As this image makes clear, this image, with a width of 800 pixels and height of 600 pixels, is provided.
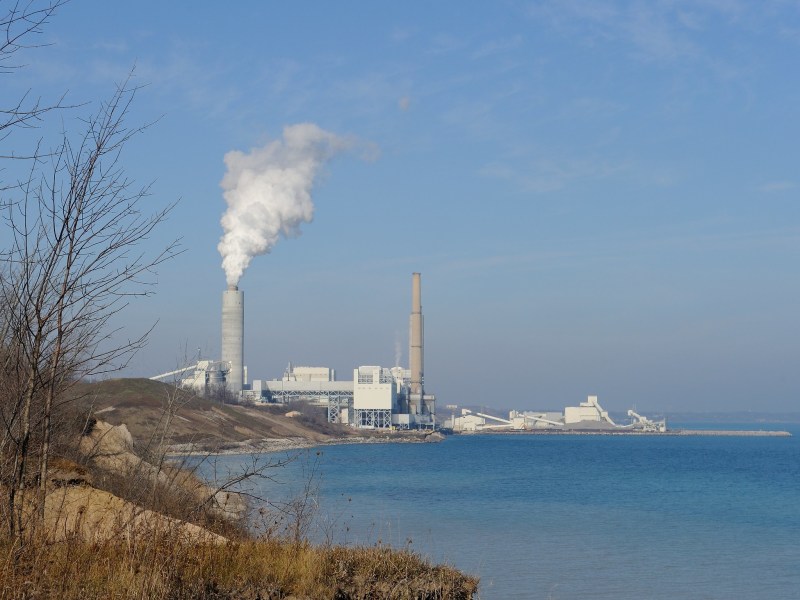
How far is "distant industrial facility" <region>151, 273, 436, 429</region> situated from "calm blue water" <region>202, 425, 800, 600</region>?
59.1 metres

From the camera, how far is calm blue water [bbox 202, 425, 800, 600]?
18453 mm

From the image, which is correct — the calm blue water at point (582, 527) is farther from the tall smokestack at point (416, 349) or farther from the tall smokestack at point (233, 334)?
the tall smokestack at point (416, 349)

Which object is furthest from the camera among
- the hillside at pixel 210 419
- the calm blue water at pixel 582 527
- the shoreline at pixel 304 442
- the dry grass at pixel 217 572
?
the shoreline at pixel 304 442

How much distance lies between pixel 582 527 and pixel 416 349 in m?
103

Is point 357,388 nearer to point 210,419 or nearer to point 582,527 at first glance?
point 210,419

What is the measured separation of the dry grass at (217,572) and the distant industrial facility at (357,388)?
106 m

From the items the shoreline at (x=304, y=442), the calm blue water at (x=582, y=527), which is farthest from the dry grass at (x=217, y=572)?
the shoreline at (x=304, y=442)

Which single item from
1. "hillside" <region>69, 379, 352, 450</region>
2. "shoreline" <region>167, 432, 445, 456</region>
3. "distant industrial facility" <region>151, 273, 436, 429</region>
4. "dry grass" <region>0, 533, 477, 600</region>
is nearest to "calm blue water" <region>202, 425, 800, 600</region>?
"dry grass" <region>0, 533, 477, 600</region>

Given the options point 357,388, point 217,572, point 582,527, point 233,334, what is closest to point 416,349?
point 357,388

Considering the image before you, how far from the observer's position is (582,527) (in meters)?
28.6

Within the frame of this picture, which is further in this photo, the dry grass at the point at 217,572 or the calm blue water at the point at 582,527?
the calm blue water at the point at 582,527

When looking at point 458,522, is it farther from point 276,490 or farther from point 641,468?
point 641,468

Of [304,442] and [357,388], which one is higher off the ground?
[357,388]

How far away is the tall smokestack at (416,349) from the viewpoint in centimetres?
12838
